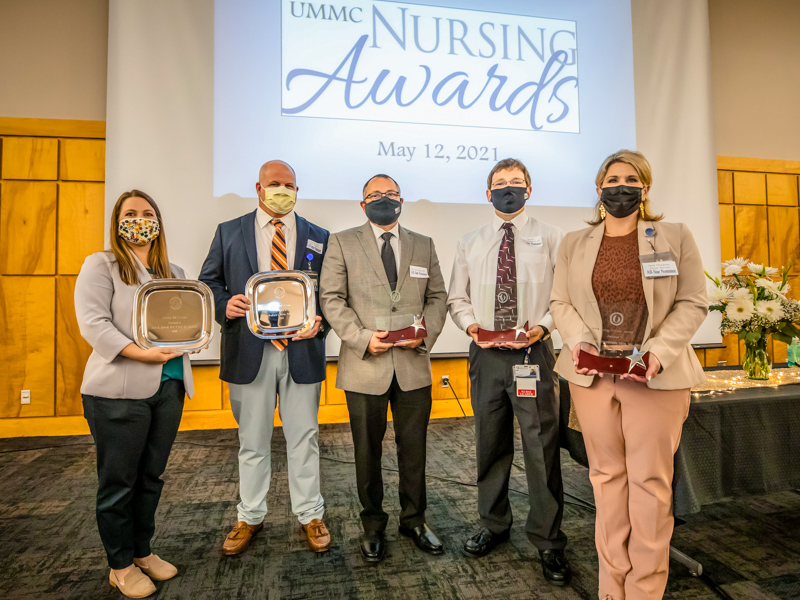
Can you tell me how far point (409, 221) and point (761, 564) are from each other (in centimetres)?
304

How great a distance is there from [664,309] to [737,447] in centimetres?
89

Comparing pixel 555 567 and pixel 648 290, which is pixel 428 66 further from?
pixel 555 567

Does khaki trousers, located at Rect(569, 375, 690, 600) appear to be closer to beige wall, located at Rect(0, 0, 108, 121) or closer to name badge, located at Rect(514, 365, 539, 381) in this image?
name badge, located at Rect(514, 365, 539, 381)

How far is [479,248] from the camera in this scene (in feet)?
6.79

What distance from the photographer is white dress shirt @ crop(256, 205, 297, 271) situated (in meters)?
2.07

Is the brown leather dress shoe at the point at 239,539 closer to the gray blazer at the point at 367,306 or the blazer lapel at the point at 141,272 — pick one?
the gray blazer at the point at 367,306

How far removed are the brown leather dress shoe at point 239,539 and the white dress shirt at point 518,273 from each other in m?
1.35

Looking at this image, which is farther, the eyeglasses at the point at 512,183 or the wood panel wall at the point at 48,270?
the wood panel wall at the point at 48,270

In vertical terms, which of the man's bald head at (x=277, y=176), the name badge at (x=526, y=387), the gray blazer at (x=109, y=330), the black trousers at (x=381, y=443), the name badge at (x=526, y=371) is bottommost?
the black trousers at (x=381, y=443)

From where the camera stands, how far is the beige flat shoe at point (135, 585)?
66.5 inches

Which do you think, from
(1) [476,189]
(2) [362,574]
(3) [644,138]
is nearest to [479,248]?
(2) [362,574]

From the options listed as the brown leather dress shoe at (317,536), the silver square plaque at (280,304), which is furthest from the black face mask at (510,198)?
the brown leather dress shoe at (317,536)

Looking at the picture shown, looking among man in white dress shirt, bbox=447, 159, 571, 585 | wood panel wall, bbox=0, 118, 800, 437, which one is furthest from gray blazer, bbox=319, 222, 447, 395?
wood panel wall, bbox=0, 118, 800, 437

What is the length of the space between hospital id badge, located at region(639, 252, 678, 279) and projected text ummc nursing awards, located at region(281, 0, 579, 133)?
2.73 metres
